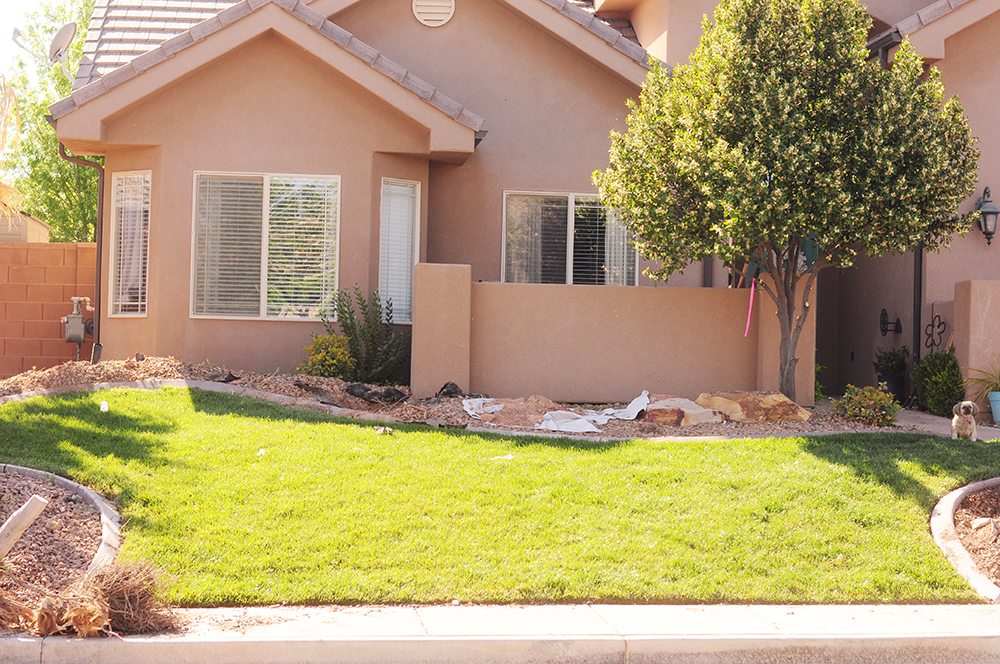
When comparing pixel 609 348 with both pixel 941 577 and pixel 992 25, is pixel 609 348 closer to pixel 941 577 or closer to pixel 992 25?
pixel 941 577

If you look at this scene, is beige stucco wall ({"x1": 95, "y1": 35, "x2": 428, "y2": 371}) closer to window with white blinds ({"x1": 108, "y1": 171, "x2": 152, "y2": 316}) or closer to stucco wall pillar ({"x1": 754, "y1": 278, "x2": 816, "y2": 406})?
window with white blinds ({"x1": 108, "y1": 171, "x2": 152, "y2": 316})

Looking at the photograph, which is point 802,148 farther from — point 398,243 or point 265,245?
point 265,245

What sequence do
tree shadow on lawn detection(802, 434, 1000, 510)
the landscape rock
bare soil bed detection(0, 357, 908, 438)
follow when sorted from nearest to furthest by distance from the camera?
tree shadow on lawn detection(802, 434, 1000, 510) < bare soil bed detection(0, 357, 908, 438) < the landscape rock

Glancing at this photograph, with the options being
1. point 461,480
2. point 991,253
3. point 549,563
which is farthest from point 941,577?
point 991,253

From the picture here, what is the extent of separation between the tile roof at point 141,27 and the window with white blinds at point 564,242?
223 centimetres

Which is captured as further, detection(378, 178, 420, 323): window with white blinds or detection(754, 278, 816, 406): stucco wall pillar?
detection(378, 178, 420, 323): window with white blinds

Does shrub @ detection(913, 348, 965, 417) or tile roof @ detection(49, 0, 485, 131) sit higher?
tile roof @ detection(49, 0, 485, 131)

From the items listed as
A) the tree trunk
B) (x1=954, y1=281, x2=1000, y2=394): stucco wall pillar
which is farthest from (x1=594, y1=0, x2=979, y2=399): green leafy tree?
(x1=954, y1=281, x2=1000, y2=394): stucco wall pillar

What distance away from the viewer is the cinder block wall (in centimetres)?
1546

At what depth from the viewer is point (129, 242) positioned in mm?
14016

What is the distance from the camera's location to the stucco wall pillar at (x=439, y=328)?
494 inches

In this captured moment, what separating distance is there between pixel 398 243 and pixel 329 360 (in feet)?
7.54

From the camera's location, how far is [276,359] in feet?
45.0

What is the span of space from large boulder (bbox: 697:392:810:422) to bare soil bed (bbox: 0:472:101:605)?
681 centimetres
